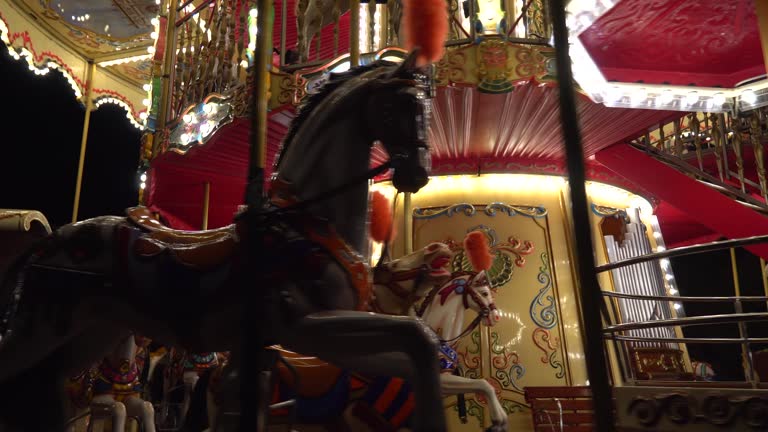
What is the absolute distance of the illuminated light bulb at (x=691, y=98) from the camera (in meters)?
6.61

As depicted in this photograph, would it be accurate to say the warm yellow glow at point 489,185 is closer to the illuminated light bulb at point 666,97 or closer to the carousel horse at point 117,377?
the illuminated light bulb at point 666,97

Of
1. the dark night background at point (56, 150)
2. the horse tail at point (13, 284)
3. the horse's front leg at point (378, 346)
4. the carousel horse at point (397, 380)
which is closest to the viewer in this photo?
the horse's front leg at point (378, 346)

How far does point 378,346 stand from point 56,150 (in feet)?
34.2

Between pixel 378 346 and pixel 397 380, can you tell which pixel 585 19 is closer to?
pixel 397 380

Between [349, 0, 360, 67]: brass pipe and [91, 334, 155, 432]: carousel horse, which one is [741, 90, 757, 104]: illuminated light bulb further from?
[91, 334, 155, 432]: carousel horse

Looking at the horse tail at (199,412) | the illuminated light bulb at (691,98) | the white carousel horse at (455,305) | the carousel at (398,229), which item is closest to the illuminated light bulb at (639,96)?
the carousel at (398,229)

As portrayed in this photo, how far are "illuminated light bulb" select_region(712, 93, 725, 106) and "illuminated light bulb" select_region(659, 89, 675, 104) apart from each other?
2.12ft

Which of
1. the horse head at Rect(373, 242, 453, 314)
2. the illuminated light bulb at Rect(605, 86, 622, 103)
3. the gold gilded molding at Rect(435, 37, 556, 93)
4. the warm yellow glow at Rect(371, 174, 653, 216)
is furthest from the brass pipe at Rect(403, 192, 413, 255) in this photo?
the illuminated light bulb at Rect(605, 86, 622, 103)

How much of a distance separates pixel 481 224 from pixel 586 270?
21.4 ft

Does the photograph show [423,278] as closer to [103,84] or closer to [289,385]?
[289,385]

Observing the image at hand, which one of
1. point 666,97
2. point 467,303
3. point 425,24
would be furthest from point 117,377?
point 666,97

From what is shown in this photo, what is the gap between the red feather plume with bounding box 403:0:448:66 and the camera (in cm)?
232

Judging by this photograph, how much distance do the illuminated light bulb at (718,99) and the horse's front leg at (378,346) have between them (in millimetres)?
6054

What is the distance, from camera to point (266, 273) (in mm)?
2295
